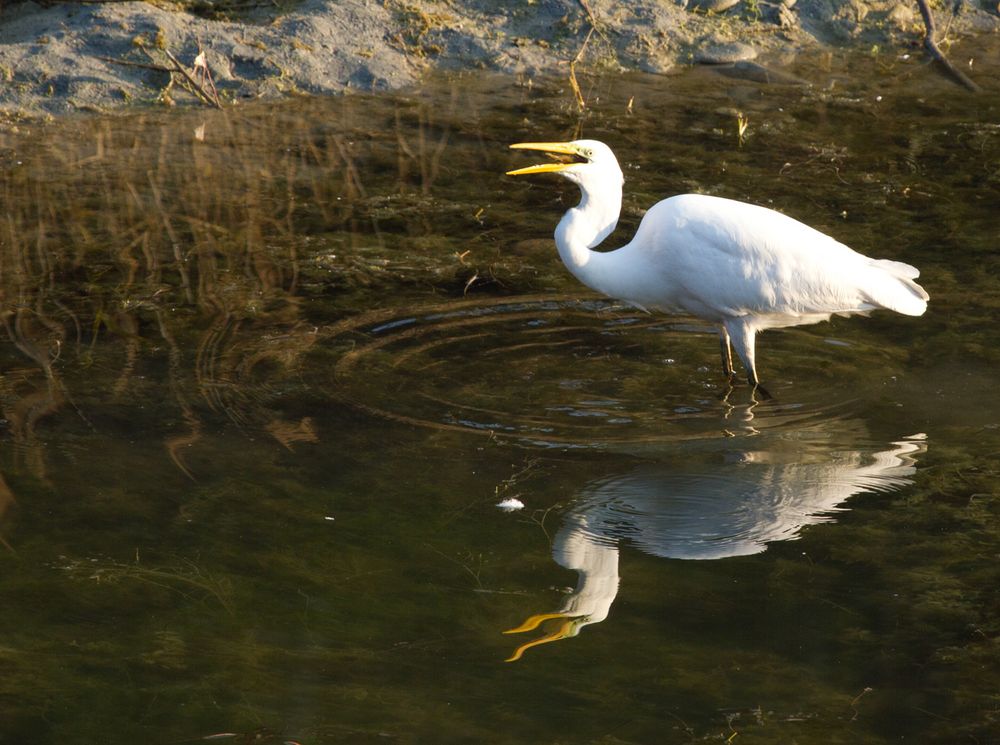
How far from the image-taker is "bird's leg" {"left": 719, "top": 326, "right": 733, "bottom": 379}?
5.11 m

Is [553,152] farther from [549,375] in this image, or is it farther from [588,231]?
[549,375]

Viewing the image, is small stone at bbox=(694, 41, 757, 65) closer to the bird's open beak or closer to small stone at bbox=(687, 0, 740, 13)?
small stone at bbox=(687, 0, 740, 13)

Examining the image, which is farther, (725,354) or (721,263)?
(725,354)

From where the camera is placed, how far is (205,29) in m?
8.52

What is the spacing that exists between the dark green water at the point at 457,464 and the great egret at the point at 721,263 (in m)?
0.25

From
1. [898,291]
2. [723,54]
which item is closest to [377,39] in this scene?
[723,54]

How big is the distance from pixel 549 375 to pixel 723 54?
5046 millimetres

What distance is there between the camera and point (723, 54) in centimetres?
925

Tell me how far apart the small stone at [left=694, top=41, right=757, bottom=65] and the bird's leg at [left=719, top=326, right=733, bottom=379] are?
174 inches

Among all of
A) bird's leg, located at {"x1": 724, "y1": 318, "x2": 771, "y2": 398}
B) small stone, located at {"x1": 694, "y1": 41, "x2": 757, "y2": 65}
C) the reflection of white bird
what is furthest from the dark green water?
small stone, located at {"x1": 694, "y1": 41, "x2": 757, "y2": 65}

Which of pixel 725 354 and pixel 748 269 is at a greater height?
pixel 748 269

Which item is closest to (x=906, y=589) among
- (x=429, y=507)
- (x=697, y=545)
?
(x=697, y=545)

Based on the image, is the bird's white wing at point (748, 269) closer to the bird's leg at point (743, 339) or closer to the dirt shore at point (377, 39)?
the bird's leg at point (743, 339)

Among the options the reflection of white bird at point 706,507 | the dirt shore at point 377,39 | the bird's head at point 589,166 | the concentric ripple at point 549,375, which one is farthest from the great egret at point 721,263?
the dirt shore at point 377,39
